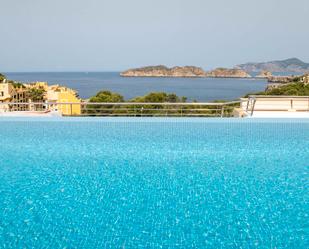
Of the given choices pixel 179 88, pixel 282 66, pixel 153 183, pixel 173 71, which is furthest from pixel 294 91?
pixel 282 66

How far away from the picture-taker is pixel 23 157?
5.64m

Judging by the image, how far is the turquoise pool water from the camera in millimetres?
3232

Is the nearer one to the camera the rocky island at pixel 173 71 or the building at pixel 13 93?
the building at pixel 13 93

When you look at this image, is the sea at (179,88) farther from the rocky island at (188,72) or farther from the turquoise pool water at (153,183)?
the turquoise pool water at (153,183)

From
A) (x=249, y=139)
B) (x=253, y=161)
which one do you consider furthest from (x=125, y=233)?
(x=249, y=139)

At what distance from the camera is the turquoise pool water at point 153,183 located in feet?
10.6

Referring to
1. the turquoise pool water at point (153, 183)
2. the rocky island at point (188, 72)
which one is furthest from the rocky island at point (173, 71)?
the turquoise pool water at point (153, 183)

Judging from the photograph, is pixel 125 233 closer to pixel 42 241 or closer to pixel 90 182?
pixel 42 241

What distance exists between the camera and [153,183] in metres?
4.47

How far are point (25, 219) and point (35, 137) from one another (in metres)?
3.50

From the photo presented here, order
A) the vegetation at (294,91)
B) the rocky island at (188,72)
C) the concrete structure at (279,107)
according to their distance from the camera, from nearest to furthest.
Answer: the concrete structure at (279,107)
the vegetation at (294,91)
the rocky island at (188,72)

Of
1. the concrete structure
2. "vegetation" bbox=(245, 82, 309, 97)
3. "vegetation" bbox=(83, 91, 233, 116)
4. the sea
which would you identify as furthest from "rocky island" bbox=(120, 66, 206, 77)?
the concrete structure

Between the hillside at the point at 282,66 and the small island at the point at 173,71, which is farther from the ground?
the hillside at the point at 282,66

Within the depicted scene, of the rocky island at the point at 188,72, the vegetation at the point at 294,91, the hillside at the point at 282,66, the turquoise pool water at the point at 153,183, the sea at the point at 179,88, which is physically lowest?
the turquoise pool water at the point at 153,183
